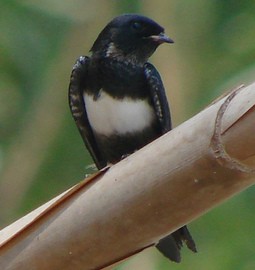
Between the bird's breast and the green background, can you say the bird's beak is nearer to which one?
the bird's breast

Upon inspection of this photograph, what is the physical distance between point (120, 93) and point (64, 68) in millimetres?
1392

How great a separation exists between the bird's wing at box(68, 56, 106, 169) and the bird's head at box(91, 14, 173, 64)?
0.22 ft

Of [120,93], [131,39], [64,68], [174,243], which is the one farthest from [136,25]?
[64,68]

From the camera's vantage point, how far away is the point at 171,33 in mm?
3766

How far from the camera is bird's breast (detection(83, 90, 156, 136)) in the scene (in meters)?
2.56

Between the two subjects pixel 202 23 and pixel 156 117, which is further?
pixel 202 23

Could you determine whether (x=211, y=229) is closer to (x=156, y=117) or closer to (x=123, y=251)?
(x=156, y=117)

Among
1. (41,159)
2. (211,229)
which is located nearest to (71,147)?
(41,159)

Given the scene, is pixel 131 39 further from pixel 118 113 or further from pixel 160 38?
pixel 118 113

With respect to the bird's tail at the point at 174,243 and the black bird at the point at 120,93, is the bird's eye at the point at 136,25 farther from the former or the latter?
the bird's tail at the point at 174,243

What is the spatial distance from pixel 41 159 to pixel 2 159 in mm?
141

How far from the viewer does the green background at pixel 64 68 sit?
3.52 m

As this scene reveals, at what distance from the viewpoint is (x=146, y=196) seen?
58.3 inches

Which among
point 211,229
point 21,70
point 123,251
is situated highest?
point 21,70
